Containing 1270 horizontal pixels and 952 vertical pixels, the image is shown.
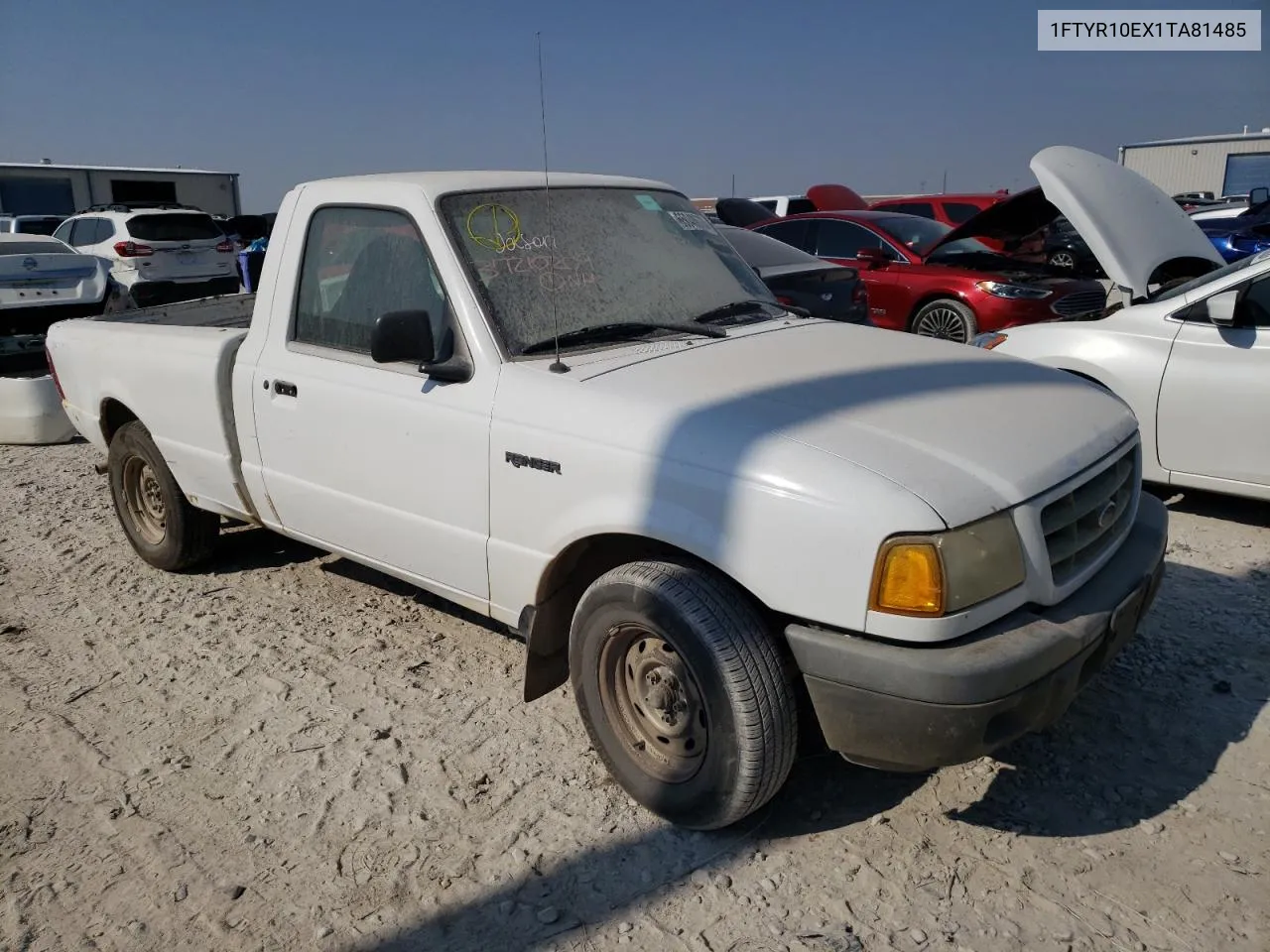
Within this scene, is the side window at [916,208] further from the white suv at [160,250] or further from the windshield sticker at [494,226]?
the windshield sticker at [494,226]

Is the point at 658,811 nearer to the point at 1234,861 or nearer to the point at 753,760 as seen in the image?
the point at 753,760

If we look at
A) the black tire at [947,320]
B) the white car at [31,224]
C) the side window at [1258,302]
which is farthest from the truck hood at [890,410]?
the white car at [31,224]

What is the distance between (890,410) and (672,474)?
0.67 meters

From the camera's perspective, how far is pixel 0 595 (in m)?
4.82

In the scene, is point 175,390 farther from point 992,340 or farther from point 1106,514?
point 992,340

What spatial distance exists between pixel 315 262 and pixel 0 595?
2.60 m

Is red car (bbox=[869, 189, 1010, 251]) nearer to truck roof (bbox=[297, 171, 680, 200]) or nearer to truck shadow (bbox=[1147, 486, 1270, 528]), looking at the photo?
truck shadow (bbox=[1147, 486, 1270, 528])

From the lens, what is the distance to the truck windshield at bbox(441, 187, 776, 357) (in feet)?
10.6

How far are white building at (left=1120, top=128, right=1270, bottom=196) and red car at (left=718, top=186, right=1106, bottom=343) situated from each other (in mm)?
28215

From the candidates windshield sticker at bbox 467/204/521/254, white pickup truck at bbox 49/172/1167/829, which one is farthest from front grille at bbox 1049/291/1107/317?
windshield sticker at bbox 467/204/521/254

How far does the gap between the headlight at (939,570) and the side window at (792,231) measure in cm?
891

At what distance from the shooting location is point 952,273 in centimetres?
886

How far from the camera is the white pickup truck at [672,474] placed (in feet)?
7.81

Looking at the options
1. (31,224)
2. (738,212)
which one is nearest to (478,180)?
(738,212)
